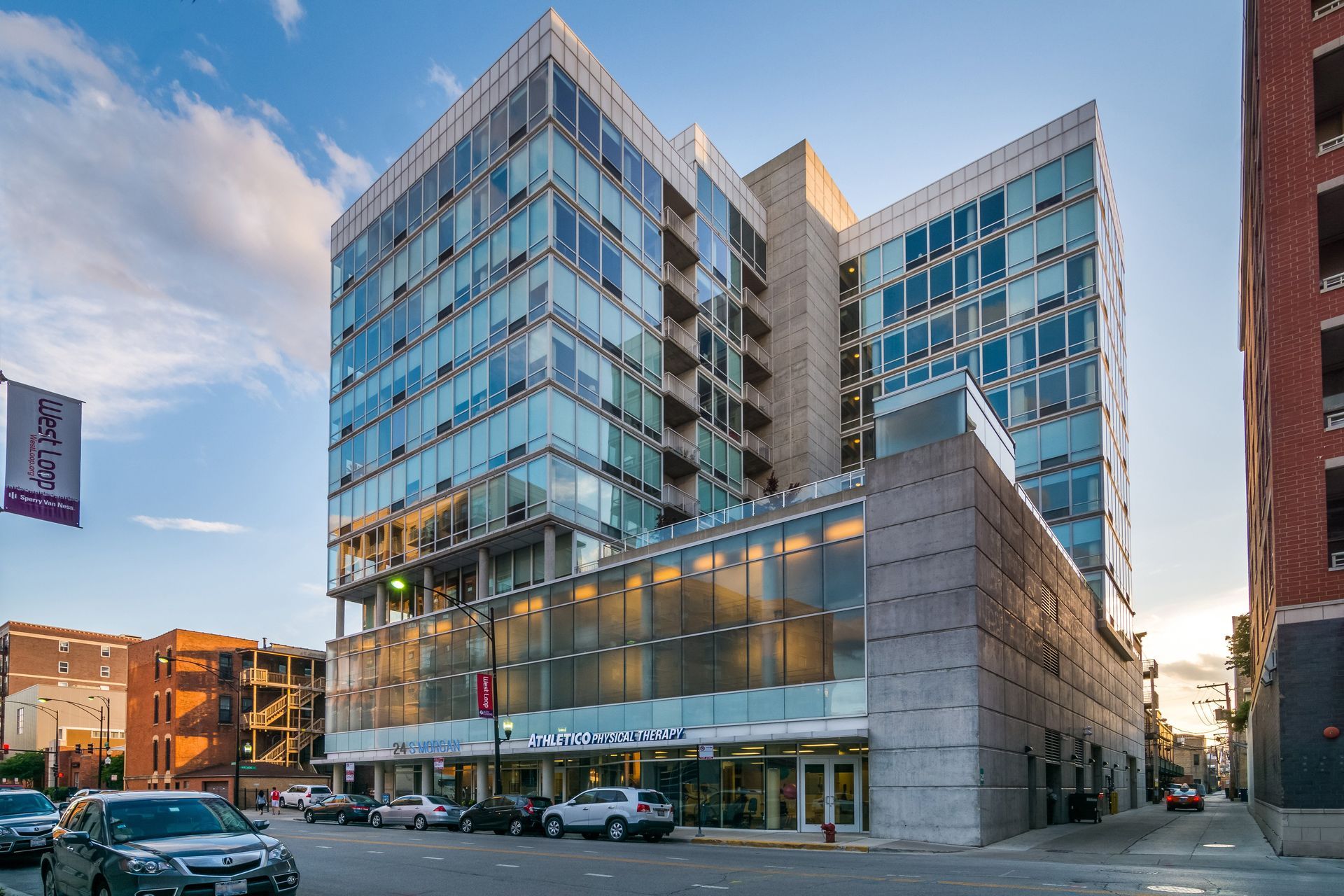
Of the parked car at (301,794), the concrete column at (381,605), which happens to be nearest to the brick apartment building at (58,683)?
the parked car at (301,794)

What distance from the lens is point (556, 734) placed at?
42.3m

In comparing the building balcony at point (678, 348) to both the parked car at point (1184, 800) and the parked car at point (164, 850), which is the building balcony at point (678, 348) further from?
the parked car at point (164, 850)

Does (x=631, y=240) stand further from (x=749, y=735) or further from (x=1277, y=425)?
(x=1277, y=425)

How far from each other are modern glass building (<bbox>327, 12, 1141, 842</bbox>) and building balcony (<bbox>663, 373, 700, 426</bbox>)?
0.89 feet

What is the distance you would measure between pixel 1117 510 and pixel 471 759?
37363mm

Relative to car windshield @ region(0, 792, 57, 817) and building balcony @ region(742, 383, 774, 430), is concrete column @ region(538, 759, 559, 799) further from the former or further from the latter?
car windshield @ region(0, 792, 57, 817)

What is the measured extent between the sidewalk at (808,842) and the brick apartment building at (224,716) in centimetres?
5037

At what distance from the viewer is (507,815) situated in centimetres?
3475

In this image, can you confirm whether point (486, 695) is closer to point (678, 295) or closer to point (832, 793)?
point (832, 793)

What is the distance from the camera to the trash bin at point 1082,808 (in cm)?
4022

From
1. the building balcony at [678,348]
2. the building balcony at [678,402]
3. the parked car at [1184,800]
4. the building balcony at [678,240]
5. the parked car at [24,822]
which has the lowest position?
the parked car at [1184,800]

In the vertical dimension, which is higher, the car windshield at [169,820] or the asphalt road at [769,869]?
the car windshield at [169,820]

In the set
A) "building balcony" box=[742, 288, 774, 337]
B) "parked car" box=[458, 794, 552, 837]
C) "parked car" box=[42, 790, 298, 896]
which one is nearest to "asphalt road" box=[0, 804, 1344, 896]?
"parked car" box=[42, 790, 298, 896]

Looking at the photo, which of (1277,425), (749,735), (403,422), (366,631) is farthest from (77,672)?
(1277,425)
